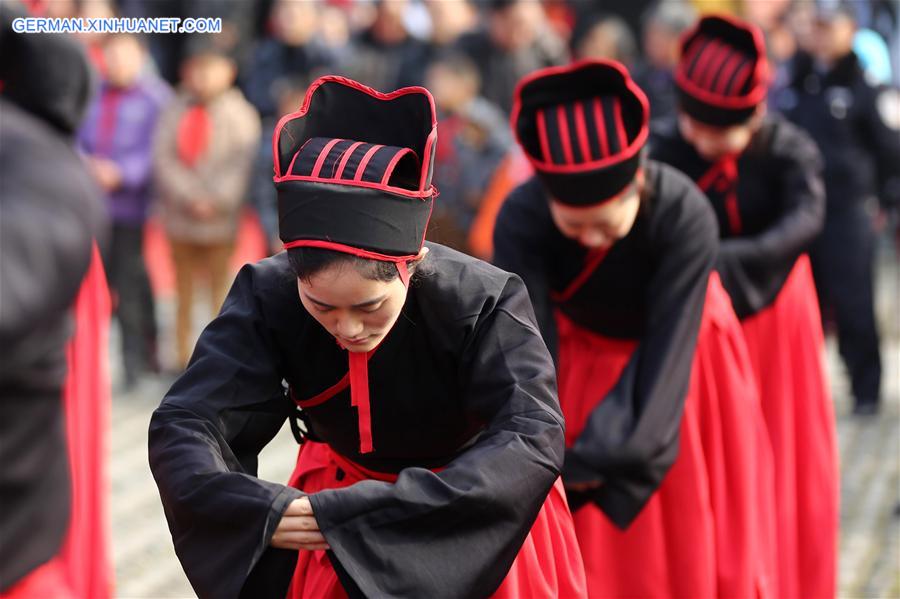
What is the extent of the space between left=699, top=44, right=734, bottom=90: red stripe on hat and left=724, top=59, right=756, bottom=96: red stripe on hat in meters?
0.07

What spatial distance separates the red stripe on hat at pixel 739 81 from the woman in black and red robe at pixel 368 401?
2.39 meters

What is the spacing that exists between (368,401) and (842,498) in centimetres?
412

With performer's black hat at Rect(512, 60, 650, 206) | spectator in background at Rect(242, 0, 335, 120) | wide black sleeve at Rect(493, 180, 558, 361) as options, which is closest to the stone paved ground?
wide black sleeve at Rect(493, 180, 558, 361)

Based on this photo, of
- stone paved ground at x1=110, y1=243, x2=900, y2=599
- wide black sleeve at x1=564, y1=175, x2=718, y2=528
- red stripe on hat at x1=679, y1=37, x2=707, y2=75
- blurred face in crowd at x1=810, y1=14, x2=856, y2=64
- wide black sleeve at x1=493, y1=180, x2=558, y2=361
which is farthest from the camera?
blurred face in crowd at x1=810, y1=14, x2=856, y2=64

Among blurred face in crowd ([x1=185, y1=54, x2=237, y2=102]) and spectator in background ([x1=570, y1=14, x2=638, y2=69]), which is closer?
blurred face in crowd ([x1=185, y1=54, x2=237, y2=102])

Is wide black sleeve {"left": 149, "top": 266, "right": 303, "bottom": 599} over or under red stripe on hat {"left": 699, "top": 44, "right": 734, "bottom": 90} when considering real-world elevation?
under

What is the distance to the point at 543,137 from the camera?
405 cm

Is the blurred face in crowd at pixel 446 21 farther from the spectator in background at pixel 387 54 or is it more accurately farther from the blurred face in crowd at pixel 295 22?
the blurred face in crowd at pixel 295 22

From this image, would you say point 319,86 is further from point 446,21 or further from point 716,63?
point 446,21

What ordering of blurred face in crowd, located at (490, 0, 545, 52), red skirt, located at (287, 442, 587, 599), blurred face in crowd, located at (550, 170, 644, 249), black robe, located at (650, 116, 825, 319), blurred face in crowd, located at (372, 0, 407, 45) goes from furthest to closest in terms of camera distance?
blurred face in crowd, located at (372, 0, 407, 45) < blurred face in crowd, located at (490, 0, 545, 52) < black robe, located at (650, 116, 825, 319) < blurred face in crowd, located at (550, 170, 644, 249) < red skirt, located at (287, 442, 587, 599)

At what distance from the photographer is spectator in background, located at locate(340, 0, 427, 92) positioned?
979 cm

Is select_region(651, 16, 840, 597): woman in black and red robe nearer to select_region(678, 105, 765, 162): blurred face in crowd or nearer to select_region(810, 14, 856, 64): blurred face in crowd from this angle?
select_region(678, 105, 765, 162): blurred face in crowd

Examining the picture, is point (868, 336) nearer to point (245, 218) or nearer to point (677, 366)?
point (245, 218)

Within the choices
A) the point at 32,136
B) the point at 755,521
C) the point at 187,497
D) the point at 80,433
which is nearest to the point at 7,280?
the point at 32,136
